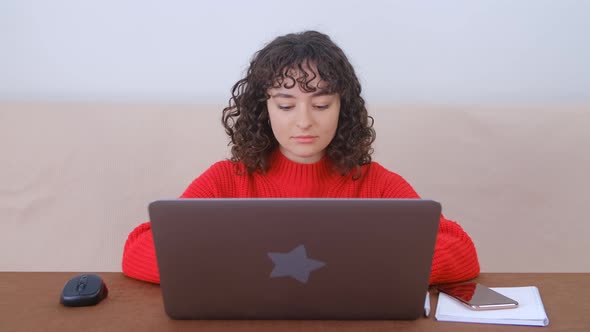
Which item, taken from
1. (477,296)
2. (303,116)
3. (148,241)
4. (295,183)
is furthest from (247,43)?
(477,296)

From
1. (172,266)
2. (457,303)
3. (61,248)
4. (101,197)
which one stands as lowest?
(61,248)

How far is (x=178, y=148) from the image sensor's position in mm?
1989

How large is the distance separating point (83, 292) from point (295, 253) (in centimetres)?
40

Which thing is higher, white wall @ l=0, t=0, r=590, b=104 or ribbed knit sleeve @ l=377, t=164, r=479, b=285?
white wall @ l=0, t=0, r=590, b=104

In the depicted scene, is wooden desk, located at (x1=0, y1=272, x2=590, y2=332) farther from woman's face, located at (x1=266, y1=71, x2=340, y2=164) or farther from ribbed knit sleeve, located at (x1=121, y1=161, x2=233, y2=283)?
woman's face, located at (x1=266, y1=71, x2=340, y2=164)

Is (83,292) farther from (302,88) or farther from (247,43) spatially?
(247,43)

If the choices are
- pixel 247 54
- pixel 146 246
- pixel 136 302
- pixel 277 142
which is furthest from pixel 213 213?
pixel 247 54

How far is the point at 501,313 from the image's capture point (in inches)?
→ 40.3

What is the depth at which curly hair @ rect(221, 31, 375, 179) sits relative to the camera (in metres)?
1.38

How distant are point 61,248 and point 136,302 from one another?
933 mm

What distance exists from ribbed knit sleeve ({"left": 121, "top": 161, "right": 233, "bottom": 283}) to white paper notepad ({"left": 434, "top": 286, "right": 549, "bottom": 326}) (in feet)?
1.51

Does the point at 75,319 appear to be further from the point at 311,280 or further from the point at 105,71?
the point at 105,71

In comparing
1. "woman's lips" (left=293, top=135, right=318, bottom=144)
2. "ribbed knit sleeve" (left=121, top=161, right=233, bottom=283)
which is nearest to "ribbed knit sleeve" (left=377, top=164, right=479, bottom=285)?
"woman's lips" (left=293, top=135, right=318, bottom=144)

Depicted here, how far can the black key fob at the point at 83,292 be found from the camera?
41.8 inches
